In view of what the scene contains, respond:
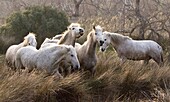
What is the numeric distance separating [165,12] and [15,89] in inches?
534

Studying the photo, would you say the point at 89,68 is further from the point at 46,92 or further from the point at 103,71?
the point at 46,92

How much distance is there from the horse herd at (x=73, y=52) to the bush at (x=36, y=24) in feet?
16.3

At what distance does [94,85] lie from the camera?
7.95 meters

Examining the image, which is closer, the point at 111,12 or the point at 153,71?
the point at 153,71

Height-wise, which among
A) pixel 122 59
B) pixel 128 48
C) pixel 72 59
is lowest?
pixel 122 59

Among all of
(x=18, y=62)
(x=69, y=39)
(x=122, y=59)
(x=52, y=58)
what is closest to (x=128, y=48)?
(x=122, y=59)

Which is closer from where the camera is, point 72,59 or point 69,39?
point 72,59

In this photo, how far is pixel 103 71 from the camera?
9.12 metres

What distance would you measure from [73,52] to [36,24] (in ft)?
27.4

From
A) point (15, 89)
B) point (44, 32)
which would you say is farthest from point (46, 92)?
point (44, 32)

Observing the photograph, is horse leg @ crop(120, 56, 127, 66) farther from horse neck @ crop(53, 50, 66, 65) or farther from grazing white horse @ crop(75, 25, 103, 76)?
horse neck @ crop(53, 50, 66, 65)

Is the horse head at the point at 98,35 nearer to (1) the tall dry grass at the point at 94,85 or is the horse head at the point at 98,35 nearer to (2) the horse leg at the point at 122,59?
(1) the tall dry grass at the point at 94,85

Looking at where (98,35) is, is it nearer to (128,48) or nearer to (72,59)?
(72,59)

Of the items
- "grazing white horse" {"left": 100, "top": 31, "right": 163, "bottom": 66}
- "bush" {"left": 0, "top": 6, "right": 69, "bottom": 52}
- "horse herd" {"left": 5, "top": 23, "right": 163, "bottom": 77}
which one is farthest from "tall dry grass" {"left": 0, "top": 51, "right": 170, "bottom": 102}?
"bush" {"left": 0, "top": 6, "right": 69, "bottom": 52}
